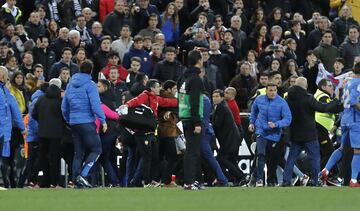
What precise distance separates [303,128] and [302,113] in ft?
1.10

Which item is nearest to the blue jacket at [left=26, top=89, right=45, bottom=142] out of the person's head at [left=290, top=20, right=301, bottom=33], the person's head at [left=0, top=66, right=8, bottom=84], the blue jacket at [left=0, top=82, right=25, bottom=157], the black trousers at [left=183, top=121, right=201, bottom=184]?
the blue jacket at [left=0, top=82, right=25, bottom=157]

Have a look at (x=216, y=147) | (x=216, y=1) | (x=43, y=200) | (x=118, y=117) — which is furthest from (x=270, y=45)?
(x=43, y=200)

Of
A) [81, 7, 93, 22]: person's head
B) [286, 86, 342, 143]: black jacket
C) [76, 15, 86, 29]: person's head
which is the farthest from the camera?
[81, 7, 93, 22]: person's head

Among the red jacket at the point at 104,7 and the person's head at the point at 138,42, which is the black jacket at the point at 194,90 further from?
the red jacket at the point at 104,7

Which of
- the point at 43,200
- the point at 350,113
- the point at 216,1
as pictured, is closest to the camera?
the point at 43,200

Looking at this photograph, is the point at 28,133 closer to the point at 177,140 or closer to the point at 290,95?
the point at 177,140

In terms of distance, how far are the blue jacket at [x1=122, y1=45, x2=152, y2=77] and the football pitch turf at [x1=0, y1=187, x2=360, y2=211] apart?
7041mm

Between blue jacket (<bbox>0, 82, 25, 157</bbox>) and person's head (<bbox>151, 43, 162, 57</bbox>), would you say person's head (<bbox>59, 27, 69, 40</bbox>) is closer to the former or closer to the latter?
person's head (<bbox>151, 43, 162, 57</bbox>)

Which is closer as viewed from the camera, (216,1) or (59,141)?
(59,141)

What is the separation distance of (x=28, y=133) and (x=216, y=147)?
13.2 feet

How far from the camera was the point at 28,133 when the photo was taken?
24547 millimetres

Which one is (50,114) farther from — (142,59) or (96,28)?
(96,28)

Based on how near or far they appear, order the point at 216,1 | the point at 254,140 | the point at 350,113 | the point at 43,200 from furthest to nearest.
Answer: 1. the point at 216,1
2. the point at 254,140
3. the point at 350,113
4. the point at 43,200

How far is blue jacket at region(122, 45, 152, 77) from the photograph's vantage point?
29.0m
